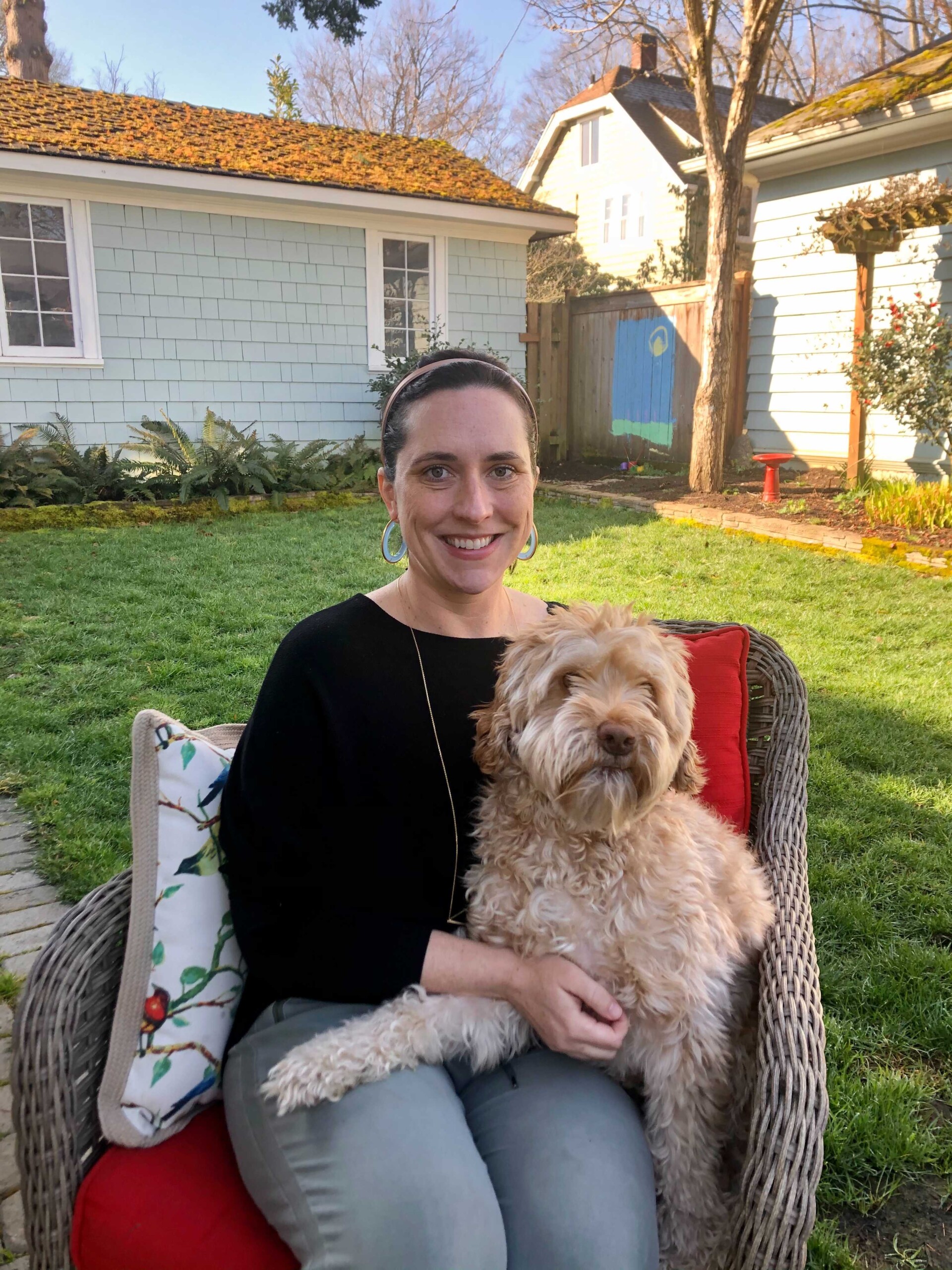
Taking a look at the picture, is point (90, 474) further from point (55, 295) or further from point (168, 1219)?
point (168, 1219)

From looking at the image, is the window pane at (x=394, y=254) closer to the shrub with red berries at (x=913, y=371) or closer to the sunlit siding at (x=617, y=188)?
the shrub with red berries at (x=913, y=371)

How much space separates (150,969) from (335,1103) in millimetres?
447

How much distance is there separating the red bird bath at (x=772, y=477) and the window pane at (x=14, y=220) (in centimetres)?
933

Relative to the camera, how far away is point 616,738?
181 centimetres

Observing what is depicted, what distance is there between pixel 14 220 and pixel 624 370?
8757 millimetres

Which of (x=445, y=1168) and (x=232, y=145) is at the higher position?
(x=232, y=145)

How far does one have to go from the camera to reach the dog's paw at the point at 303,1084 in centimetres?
163

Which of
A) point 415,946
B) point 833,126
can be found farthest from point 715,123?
point 415,946

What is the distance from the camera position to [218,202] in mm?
11828

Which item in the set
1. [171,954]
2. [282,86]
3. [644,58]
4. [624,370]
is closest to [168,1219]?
[171,954]

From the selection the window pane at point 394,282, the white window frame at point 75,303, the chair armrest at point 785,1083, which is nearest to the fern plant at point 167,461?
the white window frame at point 75,303

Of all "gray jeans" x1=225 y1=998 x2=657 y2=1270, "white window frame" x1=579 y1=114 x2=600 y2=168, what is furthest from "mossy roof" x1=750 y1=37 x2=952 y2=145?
"white window frame" x1=579 y1=114 x2=600 y2=168

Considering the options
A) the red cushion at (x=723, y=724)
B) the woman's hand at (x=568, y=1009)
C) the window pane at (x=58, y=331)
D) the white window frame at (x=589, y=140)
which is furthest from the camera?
the white window frame at (x=589, y=140)

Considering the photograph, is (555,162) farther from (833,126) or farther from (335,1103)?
(335,1103)
